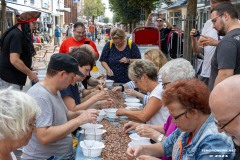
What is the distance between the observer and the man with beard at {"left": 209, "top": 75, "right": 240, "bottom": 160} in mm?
1356

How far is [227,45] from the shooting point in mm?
3328

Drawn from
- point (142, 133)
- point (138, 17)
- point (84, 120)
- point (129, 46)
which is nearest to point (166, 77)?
point (142, 133)

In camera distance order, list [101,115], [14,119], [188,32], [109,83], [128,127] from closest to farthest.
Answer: [14,119] < [128,127] < [101,115] < [109,83] < [188,32]

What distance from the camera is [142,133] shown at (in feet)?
8.89

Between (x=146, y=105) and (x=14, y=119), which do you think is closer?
(x=14, y=119)

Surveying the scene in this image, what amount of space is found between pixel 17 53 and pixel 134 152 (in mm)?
2543

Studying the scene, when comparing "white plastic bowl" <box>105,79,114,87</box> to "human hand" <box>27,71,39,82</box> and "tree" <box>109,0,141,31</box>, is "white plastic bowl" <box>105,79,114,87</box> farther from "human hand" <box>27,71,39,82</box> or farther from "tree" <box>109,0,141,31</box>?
"tree" <box>109,0,141,31</box>

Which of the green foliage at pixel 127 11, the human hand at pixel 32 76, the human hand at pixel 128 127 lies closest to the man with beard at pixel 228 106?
the human hand at pixel 128 127

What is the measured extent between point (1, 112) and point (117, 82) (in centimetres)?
385

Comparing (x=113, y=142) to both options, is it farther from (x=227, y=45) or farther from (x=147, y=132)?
(x=227, y=45)

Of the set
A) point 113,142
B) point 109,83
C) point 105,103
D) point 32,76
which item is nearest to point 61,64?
point 113,142

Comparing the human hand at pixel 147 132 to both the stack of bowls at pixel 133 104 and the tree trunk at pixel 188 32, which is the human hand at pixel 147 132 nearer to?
the stack of bowls at pixel 133 104

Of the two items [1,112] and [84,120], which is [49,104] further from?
[1,112]

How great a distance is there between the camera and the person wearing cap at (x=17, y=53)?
4242 millimetres
